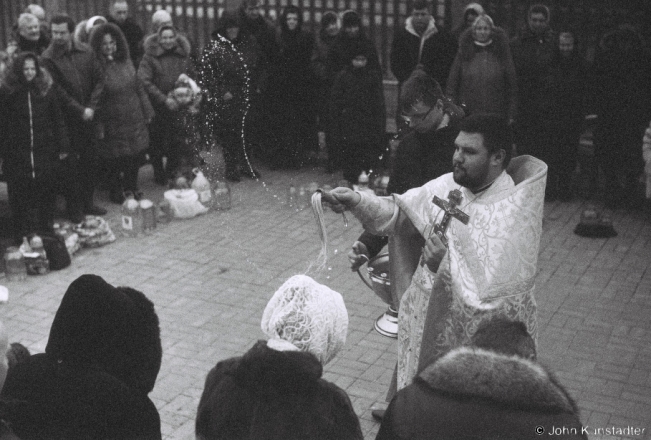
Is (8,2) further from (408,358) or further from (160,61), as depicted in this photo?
(408,358)

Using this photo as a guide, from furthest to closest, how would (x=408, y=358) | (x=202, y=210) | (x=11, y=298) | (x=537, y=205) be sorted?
(x=202, y=210) → (x=11, y=298) → (x=408, y=358) → (x=537, y=205)

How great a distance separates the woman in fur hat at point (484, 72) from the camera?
10.5 metres

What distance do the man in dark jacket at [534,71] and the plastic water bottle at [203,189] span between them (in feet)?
11.4

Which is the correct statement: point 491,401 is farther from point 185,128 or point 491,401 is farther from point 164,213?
point 185,128

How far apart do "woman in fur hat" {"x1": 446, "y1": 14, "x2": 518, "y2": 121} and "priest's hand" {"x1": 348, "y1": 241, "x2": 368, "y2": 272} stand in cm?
516

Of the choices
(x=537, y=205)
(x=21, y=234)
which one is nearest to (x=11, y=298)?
(x=21, y=234)

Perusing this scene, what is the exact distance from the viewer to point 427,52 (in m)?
11.3

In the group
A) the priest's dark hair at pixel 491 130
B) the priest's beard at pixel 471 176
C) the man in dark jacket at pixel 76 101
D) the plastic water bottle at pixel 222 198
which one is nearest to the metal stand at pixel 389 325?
the priest's beard at pixel 471 176

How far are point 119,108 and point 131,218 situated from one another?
1.49 m

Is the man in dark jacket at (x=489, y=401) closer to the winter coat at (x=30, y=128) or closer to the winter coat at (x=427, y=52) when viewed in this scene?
the winter coat at (x=30, y=128)

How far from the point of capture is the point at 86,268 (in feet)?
29.0

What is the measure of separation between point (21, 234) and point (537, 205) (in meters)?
6.28

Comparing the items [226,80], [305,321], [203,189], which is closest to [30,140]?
[203,189]

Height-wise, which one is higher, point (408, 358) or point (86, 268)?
point (408, 358)
